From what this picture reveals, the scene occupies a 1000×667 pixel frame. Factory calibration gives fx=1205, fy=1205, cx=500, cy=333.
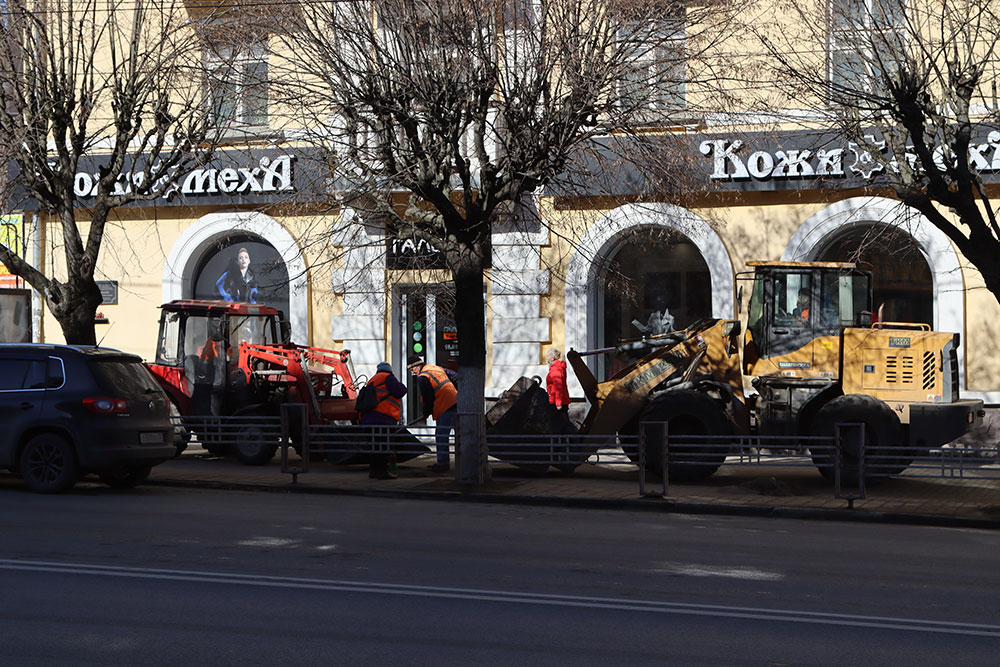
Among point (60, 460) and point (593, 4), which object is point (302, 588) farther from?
point (593, 4)

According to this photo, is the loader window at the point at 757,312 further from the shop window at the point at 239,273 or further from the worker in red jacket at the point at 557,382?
the shop window at the point at 239,273

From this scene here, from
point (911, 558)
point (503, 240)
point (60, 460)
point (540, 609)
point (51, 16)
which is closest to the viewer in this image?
point (540, 609)

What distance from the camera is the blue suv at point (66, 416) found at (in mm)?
14086

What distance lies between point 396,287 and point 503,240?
2.17 metres

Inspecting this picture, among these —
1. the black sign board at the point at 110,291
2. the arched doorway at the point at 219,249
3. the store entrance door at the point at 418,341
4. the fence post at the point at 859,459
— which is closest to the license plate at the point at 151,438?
the fence post at the point at 859,459

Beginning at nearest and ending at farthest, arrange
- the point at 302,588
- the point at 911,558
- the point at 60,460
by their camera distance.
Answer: the point at 302,588, the point at 911,558, the point at 60,460

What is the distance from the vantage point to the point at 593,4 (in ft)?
48.5

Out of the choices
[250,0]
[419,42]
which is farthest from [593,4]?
[250,0]

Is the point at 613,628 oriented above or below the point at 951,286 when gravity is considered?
below

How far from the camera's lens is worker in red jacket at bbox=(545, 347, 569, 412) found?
19.8 meters

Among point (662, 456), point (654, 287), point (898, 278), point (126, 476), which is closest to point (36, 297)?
point (126, 476)

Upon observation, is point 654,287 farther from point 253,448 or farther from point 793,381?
point 253,448

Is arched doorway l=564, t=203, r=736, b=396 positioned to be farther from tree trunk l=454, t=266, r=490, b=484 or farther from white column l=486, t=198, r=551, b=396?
tree trunk l=454, t=266, r=490, b=484

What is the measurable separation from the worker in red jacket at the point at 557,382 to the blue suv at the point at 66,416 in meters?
7.26
